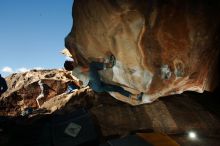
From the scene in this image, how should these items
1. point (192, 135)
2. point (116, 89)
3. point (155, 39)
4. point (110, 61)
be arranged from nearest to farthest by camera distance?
point (155, 39) → point (110, 61) → point (192, 135) → point (116, 89)

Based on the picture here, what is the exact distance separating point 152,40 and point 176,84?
0.93m

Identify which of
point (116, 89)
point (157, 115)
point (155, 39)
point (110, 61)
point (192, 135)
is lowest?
point (192, 135)

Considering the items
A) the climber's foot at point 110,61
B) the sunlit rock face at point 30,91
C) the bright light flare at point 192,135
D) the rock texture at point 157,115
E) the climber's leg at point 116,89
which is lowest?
the sunlit rock face at point 30,91

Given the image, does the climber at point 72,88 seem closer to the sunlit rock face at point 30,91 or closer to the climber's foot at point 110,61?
the sunlit rock face at point 30,91

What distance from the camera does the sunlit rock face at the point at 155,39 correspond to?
10.6 ft

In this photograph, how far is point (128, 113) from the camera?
17.0ft

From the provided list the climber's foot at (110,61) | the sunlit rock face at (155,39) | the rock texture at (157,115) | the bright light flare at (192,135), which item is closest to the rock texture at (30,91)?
the rock texture at (157,115)

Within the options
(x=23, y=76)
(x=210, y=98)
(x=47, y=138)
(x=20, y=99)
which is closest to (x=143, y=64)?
(x=47, y=138)

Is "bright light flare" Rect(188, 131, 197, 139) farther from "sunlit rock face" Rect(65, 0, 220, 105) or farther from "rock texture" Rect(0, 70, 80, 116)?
"rock texture" Rect(0, 70, 80, 116)

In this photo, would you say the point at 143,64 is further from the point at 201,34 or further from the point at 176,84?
the point at 201,34

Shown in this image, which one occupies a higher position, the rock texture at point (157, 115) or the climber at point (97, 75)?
the climber at point (97, 75)

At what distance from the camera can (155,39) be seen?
3.39 meters

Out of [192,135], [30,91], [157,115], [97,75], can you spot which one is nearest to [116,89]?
[97,75]

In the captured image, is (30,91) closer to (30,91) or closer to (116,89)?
(30,91)
